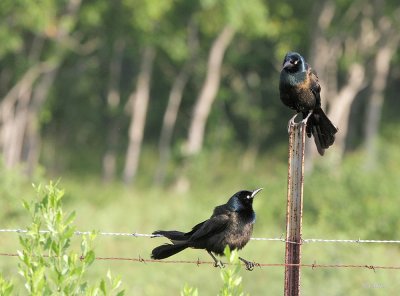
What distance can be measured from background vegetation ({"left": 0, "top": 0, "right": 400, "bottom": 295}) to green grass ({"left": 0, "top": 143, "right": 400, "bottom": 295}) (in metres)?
0.05

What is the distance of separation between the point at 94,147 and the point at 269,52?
497 inches

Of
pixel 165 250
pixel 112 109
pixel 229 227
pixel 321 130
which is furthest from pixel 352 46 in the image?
pixel 165 250

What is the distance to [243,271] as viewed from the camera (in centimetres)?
2086

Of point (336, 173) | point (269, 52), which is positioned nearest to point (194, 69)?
point (269, 52)

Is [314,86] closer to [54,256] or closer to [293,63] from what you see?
[293,63]

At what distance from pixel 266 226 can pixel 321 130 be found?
18859 mm

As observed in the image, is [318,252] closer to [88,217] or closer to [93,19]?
[88,217]

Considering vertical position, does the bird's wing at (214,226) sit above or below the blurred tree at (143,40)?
below

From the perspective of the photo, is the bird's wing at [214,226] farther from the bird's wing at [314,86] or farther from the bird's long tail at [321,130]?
the bird's wing at [314,86]

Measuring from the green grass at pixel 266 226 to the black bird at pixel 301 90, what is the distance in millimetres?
5745

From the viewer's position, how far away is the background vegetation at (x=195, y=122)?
979 inches

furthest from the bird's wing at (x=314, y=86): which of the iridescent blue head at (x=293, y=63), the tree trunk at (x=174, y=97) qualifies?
the tree trunk at (x=174, y=97)

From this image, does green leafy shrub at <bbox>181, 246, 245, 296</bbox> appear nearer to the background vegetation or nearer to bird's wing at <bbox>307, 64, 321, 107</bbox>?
bird's wing at <bbox>307, 64, 321, 107</bbox>

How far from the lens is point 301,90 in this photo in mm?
10594
